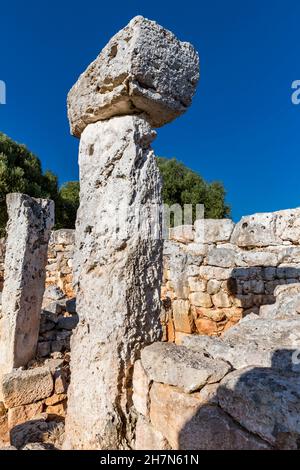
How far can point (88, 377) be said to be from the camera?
2.14 metres

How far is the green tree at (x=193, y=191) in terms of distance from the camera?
18.7 m

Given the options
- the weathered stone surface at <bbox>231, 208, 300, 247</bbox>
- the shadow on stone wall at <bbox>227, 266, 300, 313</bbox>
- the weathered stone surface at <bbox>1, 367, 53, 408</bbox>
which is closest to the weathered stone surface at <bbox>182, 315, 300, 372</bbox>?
the weathered stone surface at <bbox>1, 367, 53, 408</bbox>

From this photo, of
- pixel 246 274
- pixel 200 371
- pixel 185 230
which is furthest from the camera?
pixel 185 230

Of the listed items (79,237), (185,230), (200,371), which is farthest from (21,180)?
(200,371)

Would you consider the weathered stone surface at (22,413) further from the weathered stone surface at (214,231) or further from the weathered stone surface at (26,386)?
the weathered stone surface at (214,231)

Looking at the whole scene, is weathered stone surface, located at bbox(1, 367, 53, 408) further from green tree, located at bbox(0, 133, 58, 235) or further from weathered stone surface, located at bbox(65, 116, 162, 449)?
green tree, located at bbox(0, 133, 58, 235)

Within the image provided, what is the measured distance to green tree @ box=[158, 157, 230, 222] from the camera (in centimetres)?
1867

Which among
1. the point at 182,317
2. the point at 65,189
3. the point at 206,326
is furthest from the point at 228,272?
the point at 65,189

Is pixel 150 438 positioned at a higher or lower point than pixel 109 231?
lower

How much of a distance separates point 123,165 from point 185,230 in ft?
16.4

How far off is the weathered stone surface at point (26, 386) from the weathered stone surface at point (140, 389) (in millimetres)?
2915

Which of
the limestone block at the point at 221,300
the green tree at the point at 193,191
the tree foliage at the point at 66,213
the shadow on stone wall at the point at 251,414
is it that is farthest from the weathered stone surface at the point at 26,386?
the green tree at the point at 193,191

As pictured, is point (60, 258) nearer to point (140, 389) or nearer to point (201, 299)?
point (201, 299)

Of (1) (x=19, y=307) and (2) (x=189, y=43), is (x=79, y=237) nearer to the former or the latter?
(2) (x=189, y=43)
